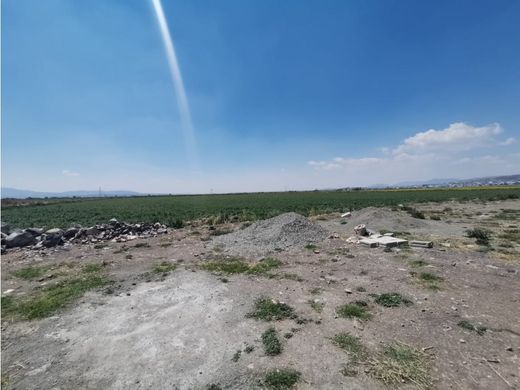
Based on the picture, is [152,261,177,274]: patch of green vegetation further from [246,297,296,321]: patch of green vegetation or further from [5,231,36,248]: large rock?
[5,231,36,248]: large rock

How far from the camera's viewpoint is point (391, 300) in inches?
231

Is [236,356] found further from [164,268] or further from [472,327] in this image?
[164,268]

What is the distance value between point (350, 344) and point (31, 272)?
10539 mm

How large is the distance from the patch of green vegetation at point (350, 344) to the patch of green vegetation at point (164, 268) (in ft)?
19.5

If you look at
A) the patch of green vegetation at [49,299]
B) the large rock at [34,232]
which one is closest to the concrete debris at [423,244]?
the patch of green vegetation at [49,299]

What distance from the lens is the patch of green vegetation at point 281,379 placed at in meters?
3.46

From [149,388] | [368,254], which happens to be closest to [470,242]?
[368,254]

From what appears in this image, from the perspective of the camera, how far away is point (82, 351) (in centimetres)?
451

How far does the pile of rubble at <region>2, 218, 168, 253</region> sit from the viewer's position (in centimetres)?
1290

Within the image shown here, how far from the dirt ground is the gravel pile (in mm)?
2338

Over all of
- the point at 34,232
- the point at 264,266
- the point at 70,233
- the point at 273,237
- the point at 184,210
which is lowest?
the point at 264,266

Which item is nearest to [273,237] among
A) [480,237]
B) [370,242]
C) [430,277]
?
[370,242]

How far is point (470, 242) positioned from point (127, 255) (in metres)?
14.5

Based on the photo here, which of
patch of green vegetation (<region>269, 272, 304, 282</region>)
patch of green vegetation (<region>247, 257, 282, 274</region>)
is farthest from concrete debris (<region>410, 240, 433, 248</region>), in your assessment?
patch of green vegetation (<region>269, 272, 304, 282</region>)
